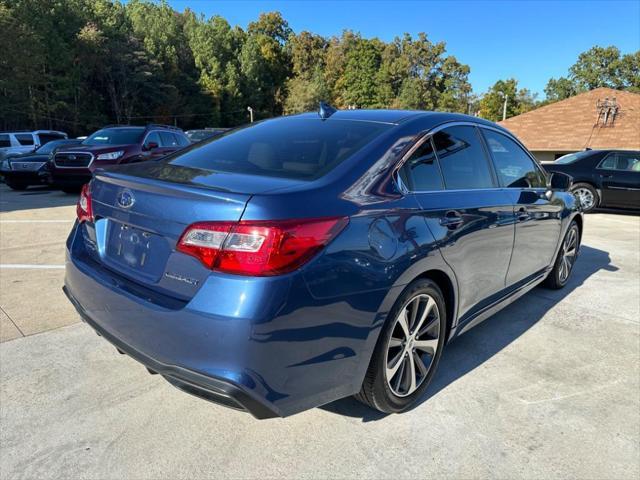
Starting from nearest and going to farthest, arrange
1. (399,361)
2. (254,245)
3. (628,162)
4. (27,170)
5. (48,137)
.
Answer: (254,245)
(399,361)
(628,162)
(27,170)
(48,137)

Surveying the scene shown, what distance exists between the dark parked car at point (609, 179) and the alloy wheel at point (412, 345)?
1018cm

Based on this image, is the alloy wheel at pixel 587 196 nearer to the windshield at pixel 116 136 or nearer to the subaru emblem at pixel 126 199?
the windshield at pixel 116 136

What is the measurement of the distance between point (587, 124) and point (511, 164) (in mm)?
26737

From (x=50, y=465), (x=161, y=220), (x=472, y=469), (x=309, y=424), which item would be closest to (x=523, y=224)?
(x=472, y=469)

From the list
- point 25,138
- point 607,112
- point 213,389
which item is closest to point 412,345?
point 213,389

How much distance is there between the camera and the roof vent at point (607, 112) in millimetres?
25284

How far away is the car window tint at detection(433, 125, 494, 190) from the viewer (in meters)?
2.88

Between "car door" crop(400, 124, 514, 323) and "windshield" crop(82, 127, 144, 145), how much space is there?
32.1 ft

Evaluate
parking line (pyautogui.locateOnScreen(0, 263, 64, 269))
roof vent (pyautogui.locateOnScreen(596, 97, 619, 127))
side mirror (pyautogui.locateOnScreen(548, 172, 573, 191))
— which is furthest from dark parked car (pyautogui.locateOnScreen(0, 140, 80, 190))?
roof vent (pyautogui.locateOnScreen(596, 97, 619, 127))

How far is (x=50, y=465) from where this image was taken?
2.13m

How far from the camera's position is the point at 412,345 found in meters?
2.58

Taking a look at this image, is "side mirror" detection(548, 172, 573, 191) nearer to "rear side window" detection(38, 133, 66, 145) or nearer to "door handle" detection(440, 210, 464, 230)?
"door handle" detection(440, 210, 464, 230)

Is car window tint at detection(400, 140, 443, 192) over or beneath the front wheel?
over

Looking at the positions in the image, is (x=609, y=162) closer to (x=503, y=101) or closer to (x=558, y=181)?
(x=558, y=181)
